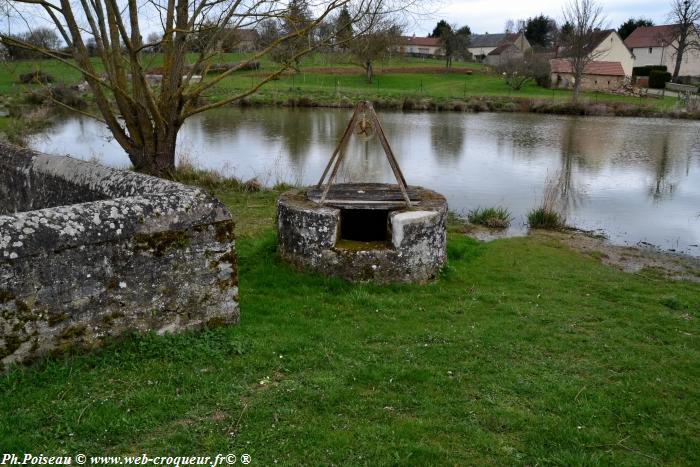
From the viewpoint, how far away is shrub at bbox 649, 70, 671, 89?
50344mm

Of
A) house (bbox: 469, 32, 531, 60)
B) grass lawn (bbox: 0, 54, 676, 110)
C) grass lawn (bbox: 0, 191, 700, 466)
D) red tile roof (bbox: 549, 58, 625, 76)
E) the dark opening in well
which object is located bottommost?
grass lawn (bbox: 0, 191, 700, 466)

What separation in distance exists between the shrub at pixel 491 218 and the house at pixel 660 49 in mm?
56624

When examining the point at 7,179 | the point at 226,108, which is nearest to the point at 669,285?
the point at 7,179

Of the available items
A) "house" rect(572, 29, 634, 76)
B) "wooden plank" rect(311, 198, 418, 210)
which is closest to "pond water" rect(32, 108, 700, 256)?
"wooden plank" rect(311, 198, 418, 210)

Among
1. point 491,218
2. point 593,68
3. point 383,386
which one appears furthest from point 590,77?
point 383,386

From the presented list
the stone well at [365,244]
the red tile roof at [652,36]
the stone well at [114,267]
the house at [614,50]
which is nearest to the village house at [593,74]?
the house at [614,50]

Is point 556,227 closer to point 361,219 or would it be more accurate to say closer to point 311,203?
point 361,219

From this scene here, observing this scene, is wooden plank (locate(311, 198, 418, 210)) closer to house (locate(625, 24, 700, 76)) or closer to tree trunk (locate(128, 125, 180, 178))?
tree trunk (locate(128, 125, 180, 178))

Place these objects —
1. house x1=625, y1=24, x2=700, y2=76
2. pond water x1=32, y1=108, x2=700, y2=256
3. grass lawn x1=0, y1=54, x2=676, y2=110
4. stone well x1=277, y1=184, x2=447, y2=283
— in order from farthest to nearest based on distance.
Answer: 1. house x1=625, y1=24, x2=700, y2=76
2. grass lawn x1=0, y1=54, x2=676, y2=110
3. pond water x1=32, y1=108, x2=700, y2=256
4. stone well x1=277, y1=184, x2=447, y2=283

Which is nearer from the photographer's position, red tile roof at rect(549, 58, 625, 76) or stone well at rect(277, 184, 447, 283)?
stone well at rect(277, 184, 447, 283)

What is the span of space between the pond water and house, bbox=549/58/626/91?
21.8m

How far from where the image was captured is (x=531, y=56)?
53.0m

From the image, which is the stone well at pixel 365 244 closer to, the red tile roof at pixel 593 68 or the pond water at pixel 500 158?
the pond water at pixel 500 158

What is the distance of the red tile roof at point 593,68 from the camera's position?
51469 millimetres
